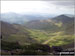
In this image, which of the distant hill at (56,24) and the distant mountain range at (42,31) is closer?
the distant mountain range at (42,31)

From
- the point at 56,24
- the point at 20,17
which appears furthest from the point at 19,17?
the point at 56,24

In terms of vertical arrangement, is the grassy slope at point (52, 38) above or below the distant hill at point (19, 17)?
below

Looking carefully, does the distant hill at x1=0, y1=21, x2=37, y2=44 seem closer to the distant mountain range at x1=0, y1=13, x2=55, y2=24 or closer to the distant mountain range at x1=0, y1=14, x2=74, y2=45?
the distant mountain range at x1=0, y1=14, x2=74, y2=45

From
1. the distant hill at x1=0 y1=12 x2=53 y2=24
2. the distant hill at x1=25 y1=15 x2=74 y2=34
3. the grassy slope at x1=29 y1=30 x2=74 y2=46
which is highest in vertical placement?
the distant hill at x1=0 y1=12 x2=53 y2=24

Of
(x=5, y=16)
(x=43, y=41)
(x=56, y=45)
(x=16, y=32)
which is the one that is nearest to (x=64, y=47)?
(x=56, y=45)

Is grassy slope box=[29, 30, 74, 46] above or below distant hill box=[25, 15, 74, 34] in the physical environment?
below

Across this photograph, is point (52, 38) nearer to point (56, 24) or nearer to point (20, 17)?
point (56, 24)

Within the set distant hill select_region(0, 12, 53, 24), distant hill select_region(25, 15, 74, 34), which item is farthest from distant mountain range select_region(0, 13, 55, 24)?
distant hill select_region(25, 15, 74, 34)

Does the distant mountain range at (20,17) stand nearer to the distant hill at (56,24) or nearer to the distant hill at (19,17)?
the distant hill at (19,17)

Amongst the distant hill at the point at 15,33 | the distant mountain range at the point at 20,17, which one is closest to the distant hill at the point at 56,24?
the distant mountain range at the point at 20,17
